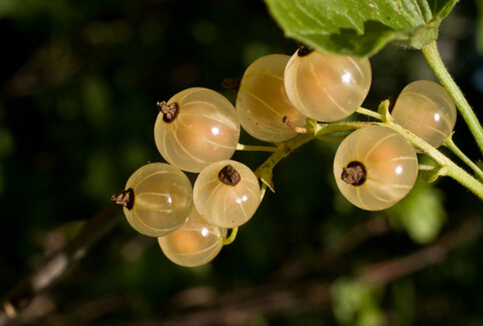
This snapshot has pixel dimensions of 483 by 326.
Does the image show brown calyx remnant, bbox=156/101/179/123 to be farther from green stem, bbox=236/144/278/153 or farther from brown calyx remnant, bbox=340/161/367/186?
brown calyx remnant, bbox=340/161/367/186

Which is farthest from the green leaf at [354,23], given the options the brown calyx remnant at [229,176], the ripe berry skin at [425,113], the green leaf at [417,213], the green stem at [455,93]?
the green leaf at [417,213]

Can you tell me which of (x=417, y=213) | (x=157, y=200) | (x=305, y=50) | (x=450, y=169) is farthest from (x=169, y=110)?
(x=417, y=213)

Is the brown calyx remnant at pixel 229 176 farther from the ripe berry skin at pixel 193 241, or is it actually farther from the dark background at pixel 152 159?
the dark background at pixel 152 159

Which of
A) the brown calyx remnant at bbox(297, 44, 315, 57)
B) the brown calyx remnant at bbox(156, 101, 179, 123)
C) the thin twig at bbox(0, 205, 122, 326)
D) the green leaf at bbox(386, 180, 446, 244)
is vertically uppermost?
the brown calyx remnant at bbox(297, 44, 315, 57)

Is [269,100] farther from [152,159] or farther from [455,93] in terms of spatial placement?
[152,159]

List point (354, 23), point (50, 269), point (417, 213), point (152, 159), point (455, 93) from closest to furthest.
→ 1. point (354, 23)
2. point (455, 93)
3. point (50, 269)
4. point (417, 213)
5. point (152, 159)

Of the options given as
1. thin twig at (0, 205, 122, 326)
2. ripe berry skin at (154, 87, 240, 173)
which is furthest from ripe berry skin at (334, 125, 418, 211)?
thin twig at (0, 205, 122, 326)
